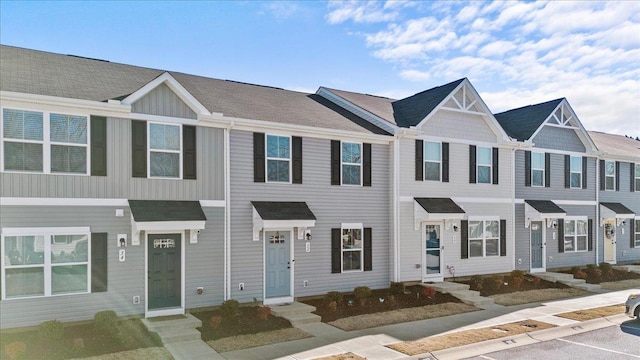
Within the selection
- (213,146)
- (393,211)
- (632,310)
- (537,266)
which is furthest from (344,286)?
(537,266)

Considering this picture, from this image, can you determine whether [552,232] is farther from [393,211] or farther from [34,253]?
[34,253]

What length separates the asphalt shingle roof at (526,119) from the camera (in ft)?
72.7

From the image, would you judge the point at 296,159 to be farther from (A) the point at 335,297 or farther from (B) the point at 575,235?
(B) the point at 575,235

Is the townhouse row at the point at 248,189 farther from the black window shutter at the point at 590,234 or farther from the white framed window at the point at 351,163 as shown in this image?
the black window shutter at the point at 590,234

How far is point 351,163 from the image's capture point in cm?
1717

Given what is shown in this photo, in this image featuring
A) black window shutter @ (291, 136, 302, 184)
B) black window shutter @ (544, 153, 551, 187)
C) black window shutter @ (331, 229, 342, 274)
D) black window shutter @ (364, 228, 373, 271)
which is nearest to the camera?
black window shutter @ (291, 136, 302, 184)

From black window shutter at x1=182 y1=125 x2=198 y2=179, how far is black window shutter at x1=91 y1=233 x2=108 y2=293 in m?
2.80

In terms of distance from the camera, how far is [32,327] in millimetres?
11539

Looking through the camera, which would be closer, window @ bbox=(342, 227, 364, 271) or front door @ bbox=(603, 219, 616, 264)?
window @ bbox=(342, 227, 364, 271)

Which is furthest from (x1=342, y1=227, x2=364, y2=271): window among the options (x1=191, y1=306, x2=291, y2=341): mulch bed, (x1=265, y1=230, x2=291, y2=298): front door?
(x1=191, y1=306, x2=291, y2=341): mulch bed

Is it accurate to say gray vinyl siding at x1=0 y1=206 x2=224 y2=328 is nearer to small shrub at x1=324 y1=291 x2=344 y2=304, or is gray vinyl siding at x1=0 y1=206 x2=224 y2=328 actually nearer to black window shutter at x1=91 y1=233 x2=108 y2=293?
black window shutter at x1=91 y1=233 x2=108 y2=293

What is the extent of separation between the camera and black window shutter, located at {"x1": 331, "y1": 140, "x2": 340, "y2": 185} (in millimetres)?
16666

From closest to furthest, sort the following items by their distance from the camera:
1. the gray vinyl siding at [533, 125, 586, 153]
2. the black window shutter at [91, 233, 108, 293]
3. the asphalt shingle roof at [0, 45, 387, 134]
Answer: the black window shutter at [91, 233, 108, 293] < the asphalt shingle roof at [0, 45, 387, 134] < the gray vinyl siding at [533, 125, 586, 153]

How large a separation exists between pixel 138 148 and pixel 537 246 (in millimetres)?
17919
